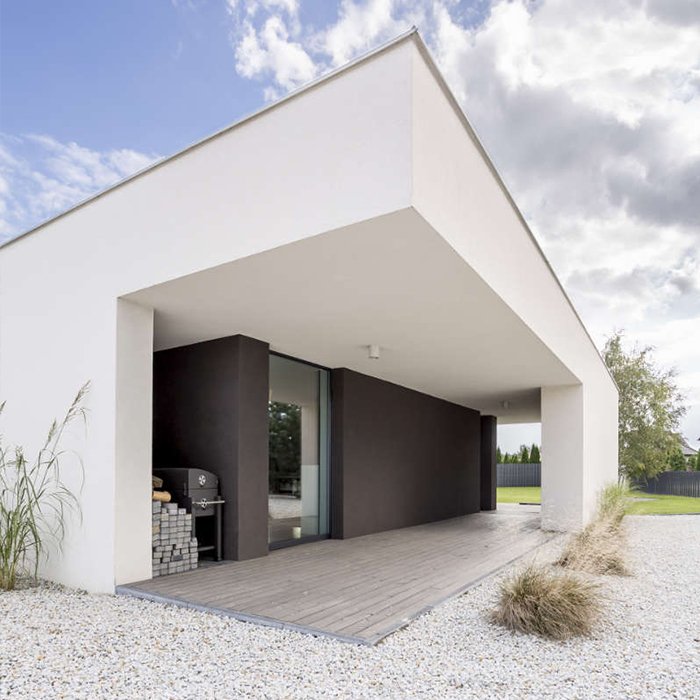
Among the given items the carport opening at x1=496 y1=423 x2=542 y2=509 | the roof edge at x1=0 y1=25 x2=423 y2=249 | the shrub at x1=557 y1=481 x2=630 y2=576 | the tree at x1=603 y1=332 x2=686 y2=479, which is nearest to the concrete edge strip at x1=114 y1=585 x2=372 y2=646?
the shrub at x1=557 y1=481 x2=630 y2=576

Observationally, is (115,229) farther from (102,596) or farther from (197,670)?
(197,670)

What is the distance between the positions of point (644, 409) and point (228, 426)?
2187cm

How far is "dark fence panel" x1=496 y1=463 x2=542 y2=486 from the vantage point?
83.8 feet

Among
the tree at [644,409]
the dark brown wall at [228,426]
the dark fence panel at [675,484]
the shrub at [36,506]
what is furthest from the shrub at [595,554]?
the dark fence panel at [675,484]

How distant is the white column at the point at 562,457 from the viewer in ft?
31.0

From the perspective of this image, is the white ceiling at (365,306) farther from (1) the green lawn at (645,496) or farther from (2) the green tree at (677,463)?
(2) the green tree at (677,463)

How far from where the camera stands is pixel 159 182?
4688 millimetres

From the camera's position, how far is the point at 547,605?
3.75 metres

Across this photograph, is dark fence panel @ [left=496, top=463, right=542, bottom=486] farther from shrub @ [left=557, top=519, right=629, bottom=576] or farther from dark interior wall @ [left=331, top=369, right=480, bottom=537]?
shrub @ [left=557, top=519, right=629, bottom=576]

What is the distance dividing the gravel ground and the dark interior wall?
3.98 meters

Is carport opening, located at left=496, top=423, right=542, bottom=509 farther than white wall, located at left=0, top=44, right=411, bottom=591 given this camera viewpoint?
Yes

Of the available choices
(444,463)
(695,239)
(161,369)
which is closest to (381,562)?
(161,369)

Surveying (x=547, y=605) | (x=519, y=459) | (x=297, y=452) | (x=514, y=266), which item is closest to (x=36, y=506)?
(x=297, y=452)

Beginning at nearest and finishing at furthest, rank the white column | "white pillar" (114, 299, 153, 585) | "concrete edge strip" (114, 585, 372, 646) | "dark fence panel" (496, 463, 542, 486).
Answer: "concrete edge strip" (114, 585, 372, 646) → "white pillar" (114, 299, 153, 585) → the white column → "dark fence panel" (496, 463, 542, 486)
